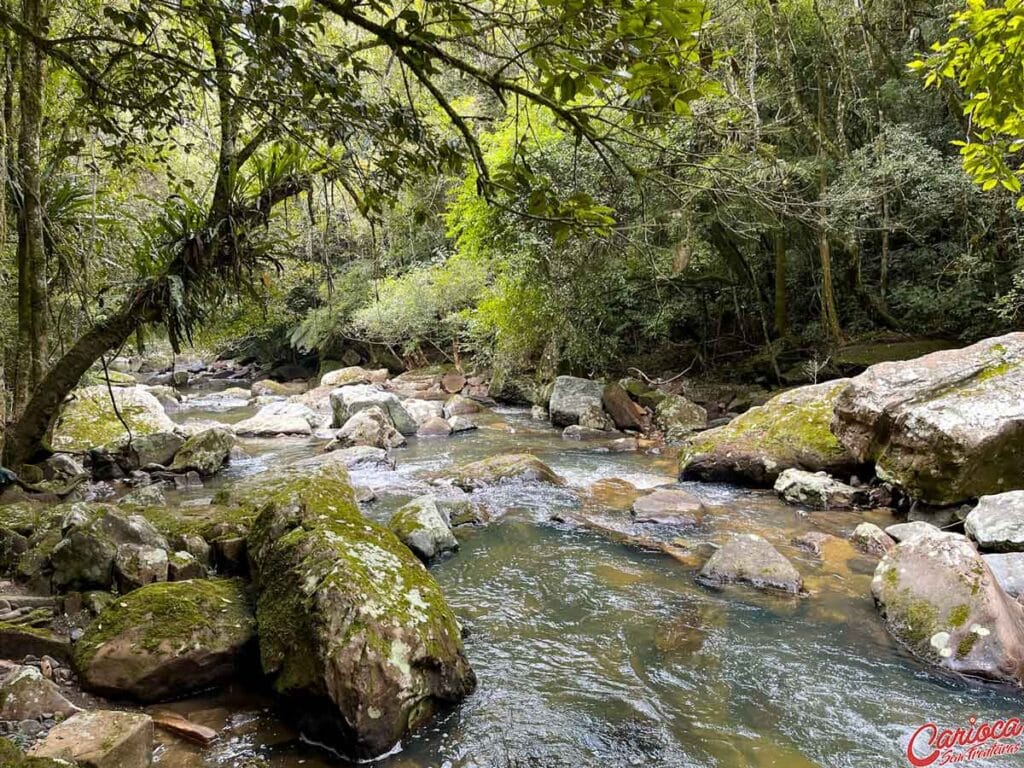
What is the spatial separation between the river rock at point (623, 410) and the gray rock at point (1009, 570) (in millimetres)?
7577

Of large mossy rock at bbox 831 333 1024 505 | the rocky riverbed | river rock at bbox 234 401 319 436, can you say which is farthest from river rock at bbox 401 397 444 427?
large mossy rock at bbox 831 333 1024 505

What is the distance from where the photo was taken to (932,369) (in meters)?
7.20

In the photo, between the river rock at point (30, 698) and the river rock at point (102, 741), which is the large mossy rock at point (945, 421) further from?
the river rock at point (30, 698)

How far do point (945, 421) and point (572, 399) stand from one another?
24.8 ft

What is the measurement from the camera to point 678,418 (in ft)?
38.7

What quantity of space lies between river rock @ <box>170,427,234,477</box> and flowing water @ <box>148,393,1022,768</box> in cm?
493

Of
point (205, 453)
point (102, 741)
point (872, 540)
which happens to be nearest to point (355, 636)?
point (102, 741)

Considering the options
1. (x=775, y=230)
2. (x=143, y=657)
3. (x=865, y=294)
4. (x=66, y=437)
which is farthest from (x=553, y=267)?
(x=143, y=657)

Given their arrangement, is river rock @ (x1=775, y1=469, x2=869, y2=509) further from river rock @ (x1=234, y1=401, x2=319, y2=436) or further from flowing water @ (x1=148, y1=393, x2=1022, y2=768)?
river rock @ (x1=234, y1=401, x2=319, y2=436)

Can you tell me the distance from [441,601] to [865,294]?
40.5 ft

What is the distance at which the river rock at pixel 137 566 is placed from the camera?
400 cm

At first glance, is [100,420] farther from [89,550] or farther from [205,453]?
[89,550]

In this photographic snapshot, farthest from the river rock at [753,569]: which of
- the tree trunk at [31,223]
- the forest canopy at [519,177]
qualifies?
the tree trunk at [31,223]

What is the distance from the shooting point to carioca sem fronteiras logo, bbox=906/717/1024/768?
3032 millimetres
